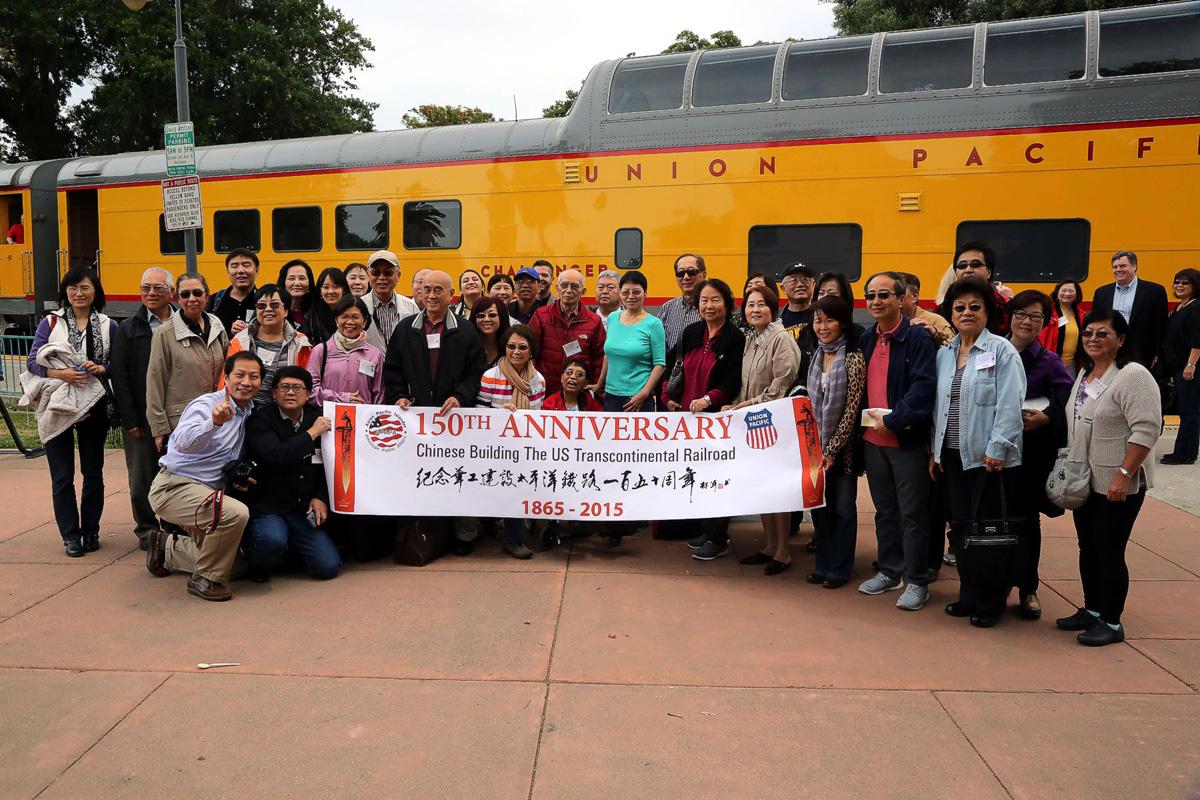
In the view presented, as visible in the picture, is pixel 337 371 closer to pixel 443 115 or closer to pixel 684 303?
pixel 684 303

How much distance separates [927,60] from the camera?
9.48 meters

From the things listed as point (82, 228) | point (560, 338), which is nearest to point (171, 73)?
point (82, 228)

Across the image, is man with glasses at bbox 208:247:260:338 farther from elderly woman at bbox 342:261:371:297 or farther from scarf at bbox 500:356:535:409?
scarf at bbox 500:356:535:409

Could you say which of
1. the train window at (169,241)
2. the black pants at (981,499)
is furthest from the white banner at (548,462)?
the train window at (169,241)

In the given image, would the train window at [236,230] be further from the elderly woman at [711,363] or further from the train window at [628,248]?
the elderly woman at [711,363]

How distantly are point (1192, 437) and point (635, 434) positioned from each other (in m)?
6.12

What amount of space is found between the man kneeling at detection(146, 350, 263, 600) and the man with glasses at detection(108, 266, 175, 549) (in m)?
0.72

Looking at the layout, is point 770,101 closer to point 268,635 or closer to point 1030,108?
point 1030,108

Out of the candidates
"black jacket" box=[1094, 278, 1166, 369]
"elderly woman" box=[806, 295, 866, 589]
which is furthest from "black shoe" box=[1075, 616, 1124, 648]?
"black jacket" box=[1094, 278, 1166, 369]

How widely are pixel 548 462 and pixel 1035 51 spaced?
6.94 metres

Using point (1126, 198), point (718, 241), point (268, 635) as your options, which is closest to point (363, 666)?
point (268, 635)

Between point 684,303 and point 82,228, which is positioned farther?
point 82,228

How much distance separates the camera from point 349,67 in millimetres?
28375

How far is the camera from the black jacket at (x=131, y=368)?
19.2 ft
